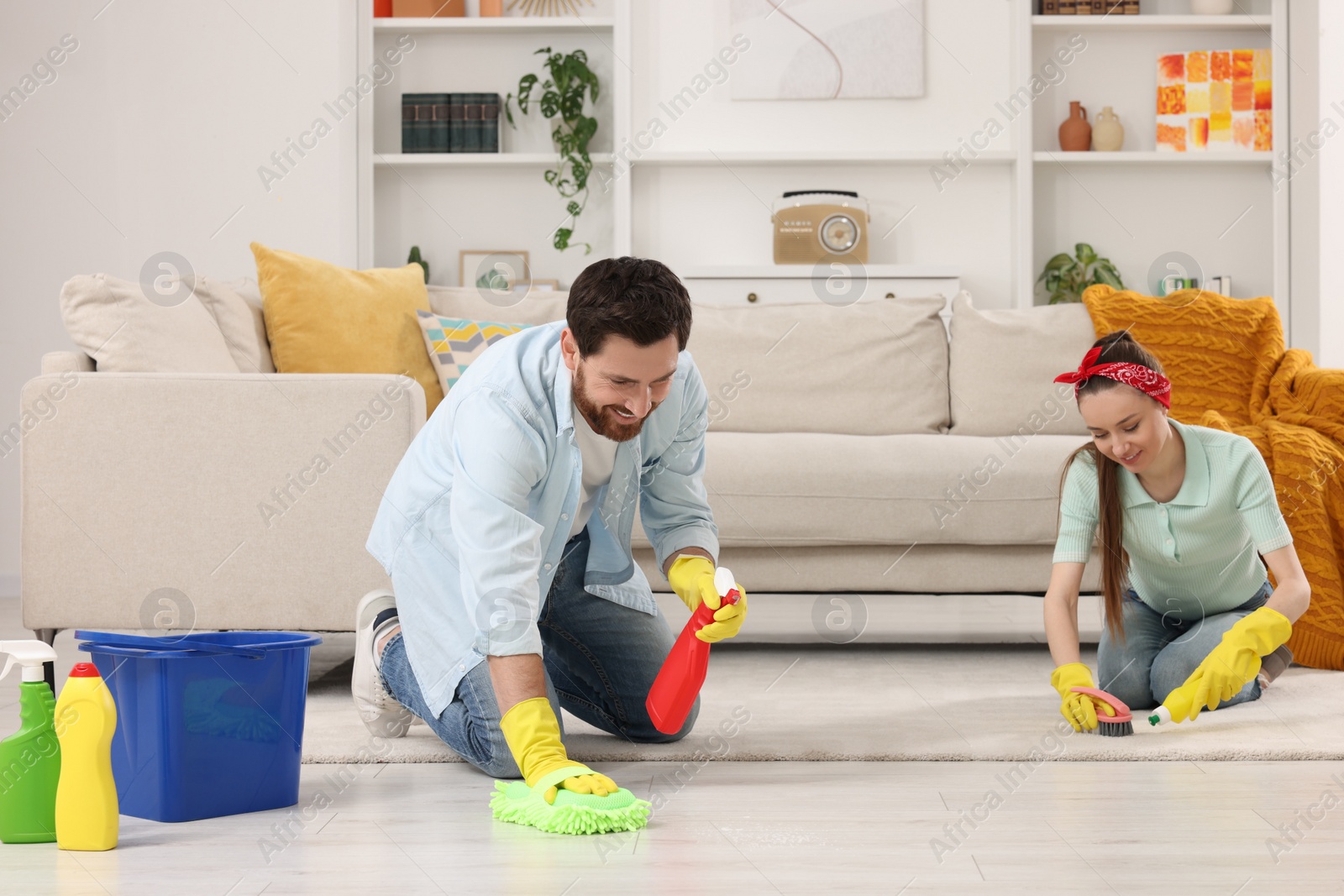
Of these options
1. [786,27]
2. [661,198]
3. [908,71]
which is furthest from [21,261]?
[908,71]

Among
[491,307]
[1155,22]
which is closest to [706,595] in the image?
[491,307]

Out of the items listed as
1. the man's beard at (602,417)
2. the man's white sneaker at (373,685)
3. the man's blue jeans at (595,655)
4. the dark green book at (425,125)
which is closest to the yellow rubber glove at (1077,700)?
the man's blue jeans at (595,655)

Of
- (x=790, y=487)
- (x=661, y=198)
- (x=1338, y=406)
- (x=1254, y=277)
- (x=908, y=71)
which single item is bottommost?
(x=790, y=487)

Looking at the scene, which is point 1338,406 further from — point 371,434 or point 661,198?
point 661,198

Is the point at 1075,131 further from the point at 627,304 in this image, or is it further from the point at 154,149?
the point at 627,304

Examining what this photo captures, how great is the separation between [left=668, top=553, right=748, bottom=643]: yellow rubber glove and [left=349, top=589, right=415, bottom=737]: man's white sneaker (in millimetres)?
455

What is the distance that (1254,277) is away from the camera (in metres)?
→ 4.19

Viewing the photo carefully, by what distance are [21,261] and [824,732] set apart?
3.29 metres

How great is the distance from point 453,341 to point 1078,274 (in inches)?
92.8

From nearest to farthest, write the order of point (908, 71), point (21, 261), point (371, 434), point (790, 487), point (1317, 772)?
point (1317, 772)
point (371, 434)
point (790, 487)
point (21, 261)
point (908, 71)

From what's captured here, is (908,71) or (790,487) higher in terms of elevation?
(908,71)

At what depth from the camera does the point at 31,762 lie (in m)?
1.25

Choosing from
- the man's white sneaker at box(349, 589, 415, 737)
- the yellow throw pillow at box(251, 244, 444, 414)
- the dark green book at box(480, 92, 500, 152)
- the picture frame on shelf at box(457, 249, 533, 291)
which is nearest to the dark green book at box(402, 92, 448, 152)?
the dark green book at box(480, 92, 500, 152)

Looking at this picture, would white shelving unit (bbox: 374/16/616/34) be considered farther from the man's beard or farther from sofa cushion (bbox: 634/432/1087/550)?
the man's beard
